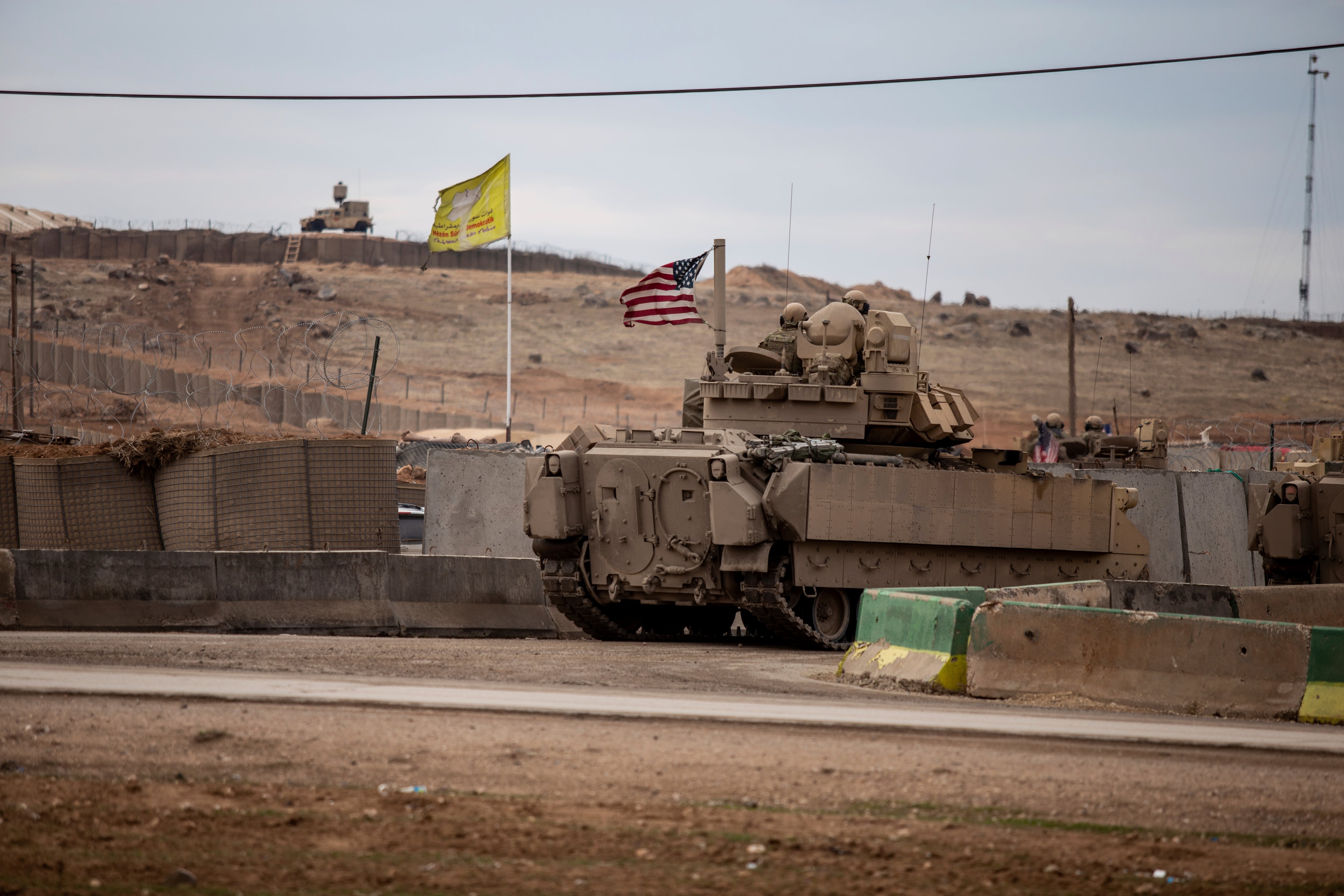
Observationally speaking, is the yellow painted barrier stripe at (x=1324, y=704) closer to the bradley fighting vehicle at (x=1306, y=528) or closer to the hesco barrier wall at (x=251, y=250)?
the bradley fighting vehicle at (x=1306, y=528)

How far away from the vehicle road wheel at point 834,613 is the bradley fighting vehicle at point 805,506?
0.02 m

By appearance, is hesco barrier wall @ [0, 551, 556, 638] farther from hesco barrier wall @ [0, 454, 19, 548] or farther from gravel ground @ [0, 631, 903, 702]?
hesco barrier wall @ [0, 454, 19, 548]

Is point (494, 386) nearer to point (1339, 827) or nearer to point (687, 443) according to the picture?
point (687, 443)

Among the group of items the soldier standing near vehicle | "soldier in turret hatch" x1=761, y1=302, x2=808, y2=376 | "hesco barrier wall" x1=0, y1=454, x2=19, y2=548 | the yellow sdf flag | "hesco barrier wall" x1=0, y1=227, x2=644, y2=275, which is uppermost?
"hesco barrier wall" x1=0, y1=227, x2=644, y2=275

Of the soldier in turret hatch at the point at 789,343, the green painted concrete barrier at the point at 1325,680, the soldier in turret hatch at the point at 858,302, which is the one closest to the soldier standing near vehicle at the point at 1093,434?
the soldier in turret hatch at the point at 858,302

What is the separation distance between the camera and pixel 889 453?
17.9 metres

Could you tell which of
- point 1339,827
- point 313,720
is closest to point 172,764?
point 313,720

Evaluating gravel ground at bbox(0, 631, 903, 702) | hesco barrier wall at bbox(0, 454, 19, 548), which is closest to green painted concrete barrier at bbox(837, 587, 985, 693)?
gravel ground at bbox(0, 631, 903, 702)

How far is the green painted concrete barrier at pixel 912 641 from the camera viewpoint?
36.6 feet

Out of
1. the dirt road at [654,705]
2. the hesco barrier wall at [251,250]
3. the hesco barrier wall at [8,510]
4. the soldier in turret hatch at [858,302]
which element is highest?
the hesco barrier wall at [251,250]

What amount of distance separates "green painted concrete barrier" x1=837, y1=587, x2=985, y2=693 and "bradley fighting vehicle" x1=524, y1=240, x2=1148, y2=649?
113 inches

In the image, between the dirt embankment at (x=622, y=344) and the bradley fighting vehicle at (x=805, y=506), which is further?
the dirt embankment at (x=622, y=344)

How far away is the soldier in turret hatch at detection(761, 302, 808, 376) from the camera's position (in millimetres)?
18562

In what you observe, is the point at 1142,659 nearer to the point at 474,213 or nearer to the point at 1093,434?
the point at 1093,434
